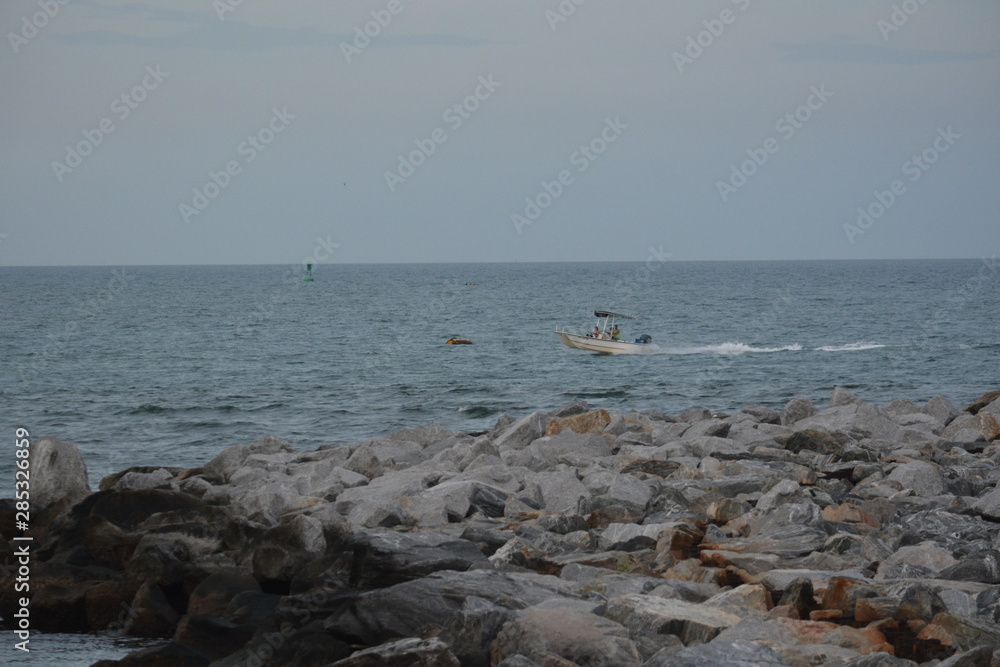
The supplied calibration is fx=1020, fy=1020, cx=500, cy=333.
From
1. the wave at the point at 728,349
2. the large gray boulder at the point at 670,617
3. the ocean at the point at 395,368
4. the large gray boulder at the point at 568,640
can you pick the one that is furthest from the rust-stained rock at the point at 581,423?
the wave at the point at 728,349

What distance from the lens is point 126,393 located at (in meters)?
32.5

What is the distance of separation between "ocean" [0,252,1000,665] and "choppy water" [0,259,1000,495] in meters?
0.13

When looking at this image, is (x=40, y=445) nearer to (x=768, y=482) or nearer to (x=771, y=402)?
(x=768, y=482)

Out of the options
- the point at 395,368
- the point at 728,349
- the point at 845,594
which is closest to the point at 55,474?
the point at 845,594

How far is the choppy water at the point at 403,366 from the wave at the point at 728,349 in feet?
0.43

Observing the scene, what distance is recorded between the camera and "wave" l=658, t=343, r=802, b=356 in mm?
48719

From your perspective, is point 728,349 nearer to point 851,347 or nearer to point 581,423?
point 851,347

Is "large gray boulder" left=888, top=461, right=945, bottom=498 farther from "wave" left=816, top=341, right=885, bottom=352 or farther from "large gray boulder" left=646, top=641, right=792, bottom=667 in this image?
"wave" left=816, top=341, right=885, bottom=352

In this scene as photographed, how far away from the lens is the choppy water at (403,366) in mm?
26438

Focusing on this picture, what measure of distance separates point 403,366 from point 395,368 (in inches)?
39.2

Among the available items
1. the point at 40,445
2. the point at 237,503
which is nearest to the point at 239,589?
the point at 237,503

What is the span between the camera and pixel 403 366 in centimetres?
4188

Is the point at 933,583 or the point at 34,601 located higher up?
the point at 933,583

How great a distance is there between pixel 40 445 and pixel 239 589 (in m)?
5.12
